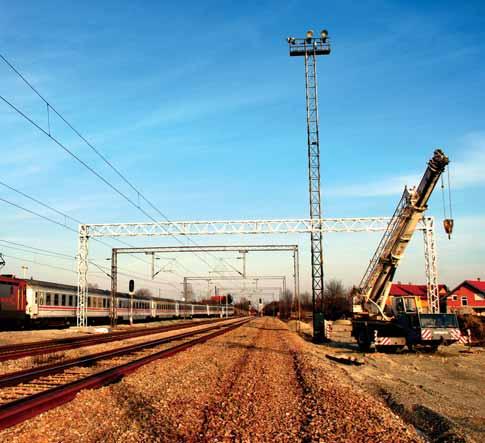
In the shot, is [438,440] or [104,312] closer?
[438,440]

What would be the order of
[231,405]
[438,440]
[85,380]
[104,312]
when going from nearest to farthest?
[438,440] → [231,405] → [85,380] → [104,312]

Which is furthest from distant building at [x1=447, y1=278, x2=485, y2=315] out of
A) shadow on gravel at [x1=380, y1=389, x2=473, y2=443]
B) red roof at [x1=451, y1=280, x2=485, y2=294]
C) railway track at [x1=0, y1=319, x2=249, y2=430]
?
shadow on gravel at [x1=380, y1=389, x2=473, y2=443]

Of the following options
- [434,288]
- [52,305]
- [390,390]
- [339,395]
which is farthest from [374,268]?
[52,305]

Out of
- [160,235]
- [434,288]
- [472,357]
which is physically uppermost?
[160,235]

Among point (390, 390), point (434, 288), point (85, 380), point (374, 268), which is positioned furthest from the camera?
point (434, 288)

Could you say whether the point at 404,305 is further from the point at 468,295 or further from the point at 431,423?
the point at 468,295

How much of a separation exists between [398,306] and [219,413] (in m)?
16.2

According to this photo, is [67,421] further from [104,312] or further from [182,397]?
[104,312]

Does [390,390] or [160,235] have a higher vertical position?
[160,235]

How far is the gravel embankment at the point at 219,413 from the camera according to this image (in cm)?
711

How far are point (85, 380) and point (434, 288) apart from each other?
24026mm

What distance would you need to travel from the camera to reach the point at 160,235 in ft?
115

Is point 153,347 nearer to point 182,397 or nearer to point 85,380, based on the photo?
point 85,380

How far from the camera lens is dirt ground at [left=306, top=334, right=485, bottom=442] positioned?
27.9 feet
